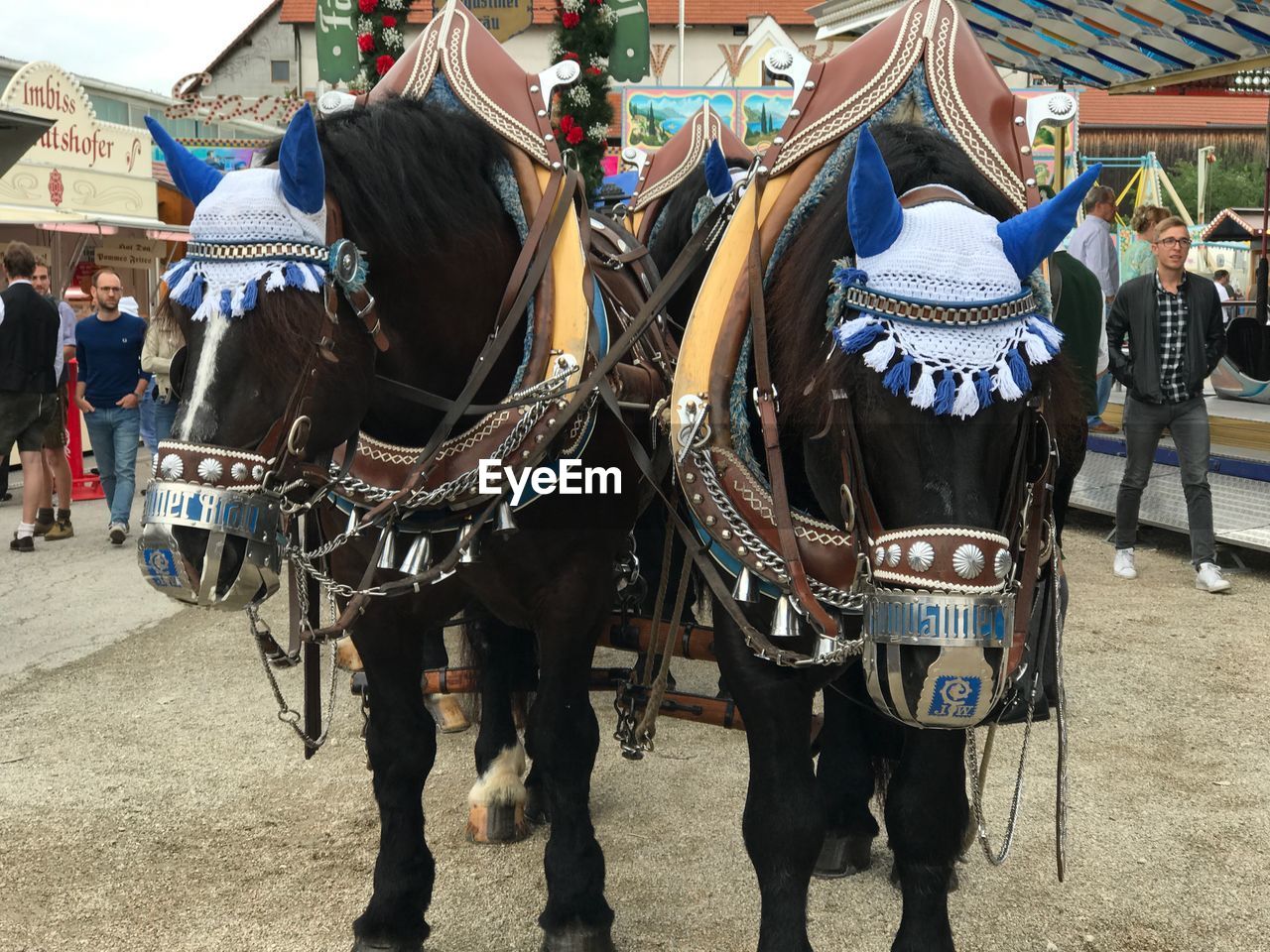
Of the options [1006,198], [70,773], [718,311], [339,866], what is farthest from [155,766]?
[1006,198]

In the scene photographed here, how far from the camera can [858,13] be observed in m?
6.55

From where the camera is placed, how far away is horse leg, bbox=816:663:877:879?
3.15m

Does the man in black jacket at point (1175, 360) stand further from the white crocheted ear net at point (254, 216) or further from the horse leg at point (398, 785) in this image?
the white crocheted ear net at point (254, 216)

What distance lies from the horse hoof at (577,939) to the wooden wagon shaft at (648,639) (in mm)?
808

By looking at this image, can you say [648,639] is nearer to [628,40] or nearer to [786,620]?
[786,620]

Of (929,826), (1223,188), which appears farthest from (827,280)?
(1223,188)

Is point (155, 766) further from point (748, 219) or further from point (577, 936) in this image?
point (748, 219)

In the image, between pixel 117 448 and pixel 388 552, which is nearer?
pixel 388 552

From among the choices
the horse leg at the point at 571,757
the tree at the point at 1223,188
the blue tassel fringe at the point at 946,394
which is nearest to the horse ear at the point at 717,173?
the horse leg at the point at 571,757

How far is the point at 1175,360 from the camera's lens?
6336 millimetres

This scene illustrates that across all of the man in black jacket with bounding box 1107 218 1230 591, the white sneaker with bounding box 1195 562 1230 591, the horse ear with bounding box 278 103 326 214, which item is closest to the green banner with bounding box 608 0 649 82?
the man in black jacket with bounding box 1107 218 1230 591

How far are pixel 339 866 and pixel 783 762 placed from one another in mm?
1650

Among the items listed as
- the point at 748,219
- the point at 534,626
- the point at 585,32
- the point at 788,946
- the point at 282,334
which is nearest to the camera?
the point at 282,334

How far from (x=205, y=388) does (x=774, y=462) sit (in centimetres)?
98
